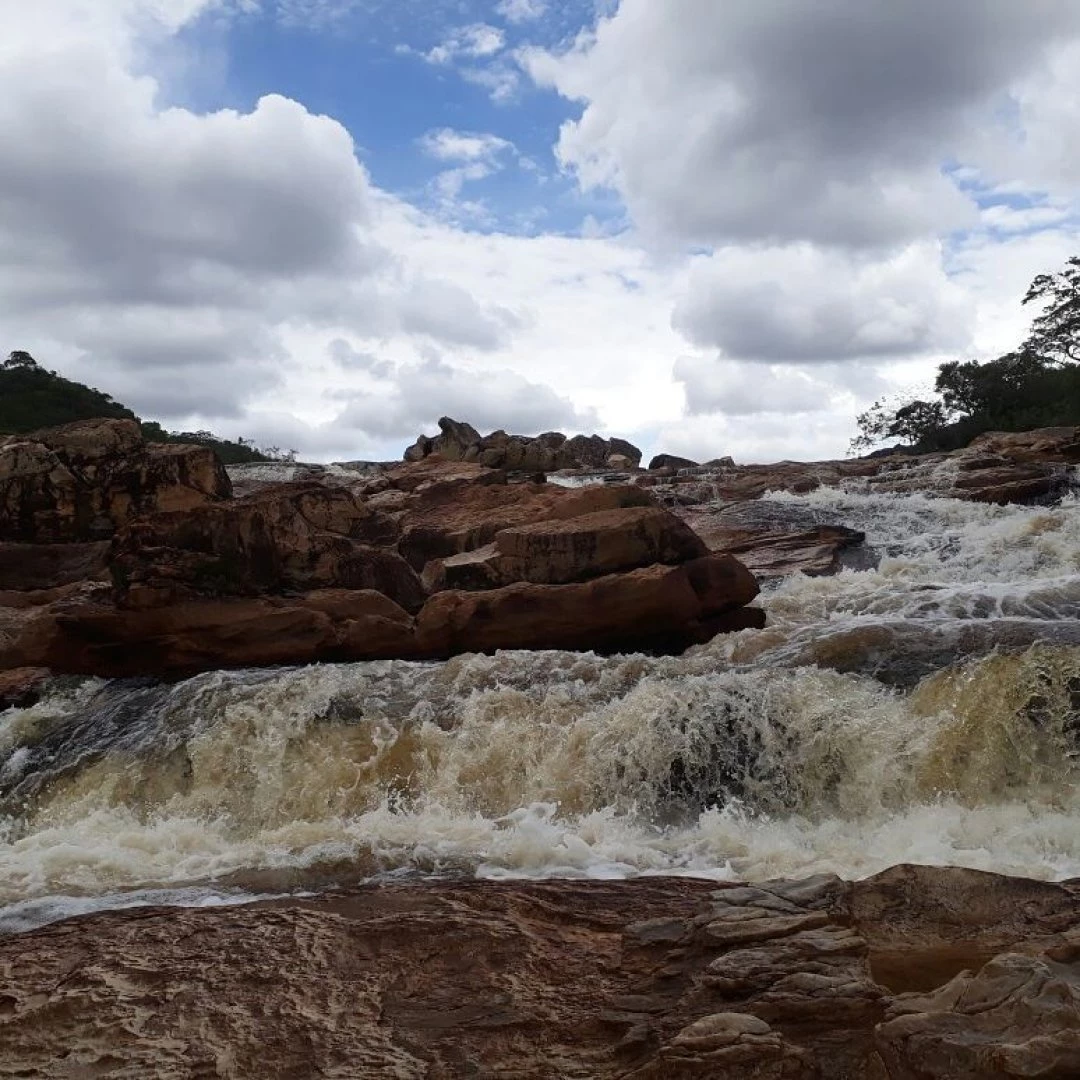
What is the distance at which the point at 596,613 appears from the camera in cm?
1160

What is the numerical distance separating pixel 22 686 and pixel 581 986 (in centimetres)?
1024

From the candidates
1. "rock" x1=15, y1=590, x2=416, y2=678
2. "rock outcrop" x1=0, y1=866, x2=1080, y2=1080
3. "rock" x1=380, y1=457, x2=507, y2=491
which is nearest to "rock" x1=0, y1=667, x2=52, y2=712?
"rock" x1=15, y1=590, x2=416, y2=678

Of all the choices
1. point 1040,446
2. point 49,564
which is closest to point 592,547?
point 49,564

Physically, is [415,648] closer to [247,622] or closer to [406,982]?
[247,622]

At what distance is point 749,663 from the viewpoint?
10.3 metres

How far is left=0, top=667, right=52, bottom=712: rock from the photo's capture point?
40.1 ft

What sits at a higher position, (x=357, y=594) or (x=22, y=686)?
(x=357, y=594)

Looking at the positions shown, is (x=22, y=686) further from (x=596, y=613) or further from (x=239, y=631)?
(x=596, y=613)

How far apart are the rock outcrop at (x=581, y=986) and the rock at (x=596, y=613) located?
5.79 m

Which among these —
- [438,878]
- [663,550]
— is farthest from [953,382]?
[438,878]

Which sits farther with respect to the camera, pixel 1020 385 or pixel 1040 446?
pixel 1020 385

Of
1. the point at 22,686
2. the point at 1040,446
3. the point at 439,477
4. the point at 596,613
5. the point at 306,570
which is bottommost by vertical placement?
the point at 22,686

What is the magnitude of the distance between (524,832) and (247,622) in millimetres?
5587

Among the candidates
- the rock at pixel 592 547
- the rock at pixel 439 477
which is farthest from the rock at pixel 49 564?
the rock at pixel 592 547
